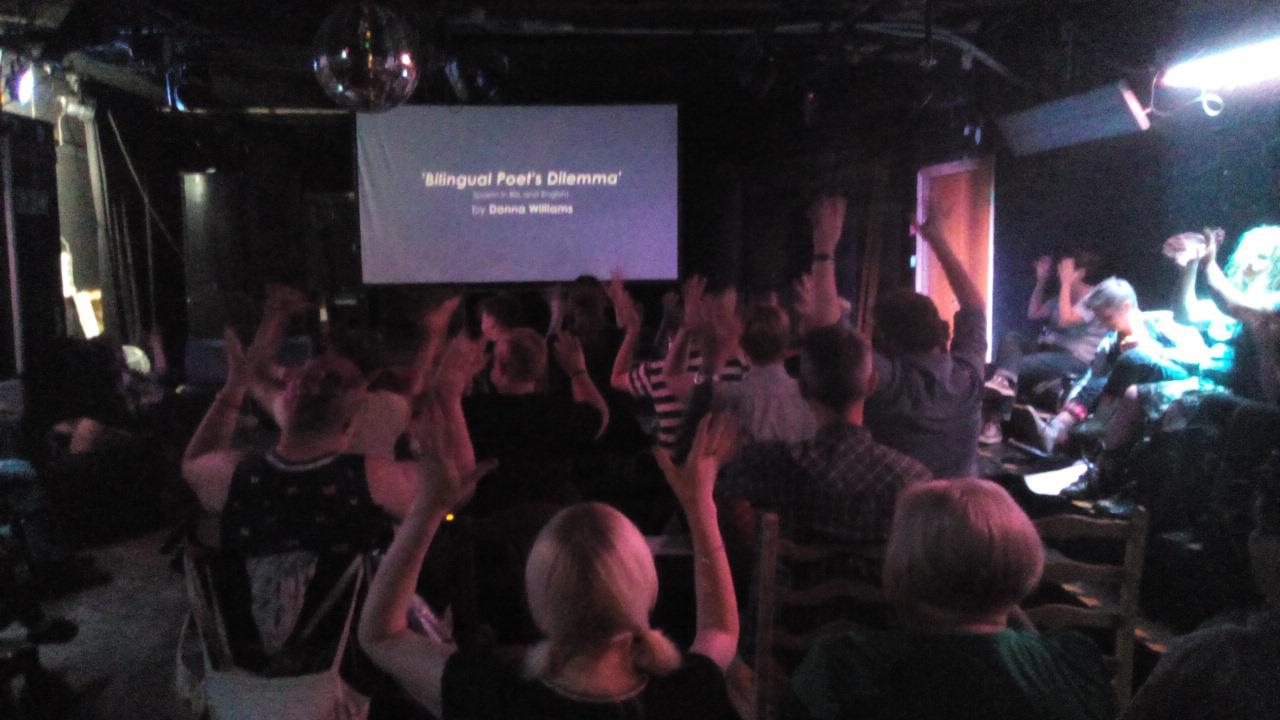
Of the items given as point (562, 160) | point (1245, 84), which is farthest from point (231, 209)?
point (1245, 84)

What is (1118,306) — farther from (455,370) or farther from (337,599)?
(337,599)

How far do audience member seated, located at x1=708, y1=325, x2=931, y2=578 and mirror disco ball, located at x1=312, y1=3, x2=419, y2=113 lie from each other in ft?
7.71

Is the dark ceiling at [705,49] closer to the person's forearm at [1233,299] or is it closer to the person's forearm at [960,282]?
the person's forearm at [1233,299]

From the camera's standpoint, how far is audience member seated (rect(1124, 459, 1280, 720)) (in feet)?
3.76

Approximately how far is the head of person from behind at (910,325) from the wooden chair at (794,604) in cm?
74

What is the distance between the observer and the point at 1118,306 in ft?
17.2

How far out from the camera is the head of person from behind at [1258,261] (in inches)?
170

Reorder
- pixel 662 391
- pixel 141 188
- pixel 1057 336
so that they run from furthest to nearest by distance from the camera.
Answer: pixel 141 188, pixel 1057 336, pixel 662 391

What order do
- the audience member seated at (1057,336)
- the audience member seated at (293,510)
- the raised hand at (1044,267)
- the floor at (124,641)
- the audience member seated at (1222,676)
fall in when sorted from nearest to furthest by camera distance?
1. the audience member seated at (1222,676)
2. the audience member seated at (293,510)
3. the floor at (124,641)
4. the audience member seated at (1057,336)
5. the raised hand at (1044,267)

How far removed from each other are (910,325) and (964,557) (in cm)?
132

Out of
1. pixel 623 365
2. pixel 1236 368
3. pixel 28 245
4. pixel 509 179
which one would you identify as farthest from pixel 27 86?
pixel 1236 368

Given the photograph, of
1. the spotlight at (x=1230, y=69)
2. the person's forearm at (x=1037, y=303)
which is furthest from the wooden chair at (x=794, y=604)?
the person's forearm at (x=1037, y=303)

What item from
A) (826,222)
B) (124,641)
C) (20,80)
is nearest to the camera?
(826,222)

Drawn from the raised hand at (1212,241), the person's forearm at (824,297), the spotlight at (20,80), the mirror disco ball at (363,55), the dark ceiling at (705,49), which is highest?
the dark ceiling at (705,49)
